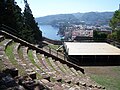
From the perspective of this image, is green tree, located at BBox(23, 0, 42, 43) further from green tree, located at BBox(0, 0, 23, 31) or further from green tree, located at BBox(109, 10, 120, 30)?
green tree, located at BBox(109, 10, 120, 30)

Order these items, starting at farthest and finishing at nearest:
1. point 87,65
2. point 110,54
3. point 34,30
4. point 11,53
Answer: point 34,30 < point 110,54 < point 87,65 < point 11,53

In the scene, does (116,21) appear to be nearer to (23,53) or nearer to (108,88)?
(108,88)

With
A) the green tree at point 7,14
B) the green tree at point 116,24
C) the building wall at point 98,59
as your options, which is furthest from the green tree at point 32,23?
the building wall at point 98,59

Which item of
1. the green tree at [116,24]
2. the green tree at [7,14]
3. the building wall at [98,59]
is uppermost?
the green tree at [7,14]

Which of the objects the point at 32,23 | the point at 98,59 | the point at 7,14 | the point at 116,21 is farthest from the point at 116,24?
the point at 7,14

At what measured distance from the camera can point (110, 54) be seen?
2497 cm

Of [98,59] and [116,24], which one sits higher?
[116,24]

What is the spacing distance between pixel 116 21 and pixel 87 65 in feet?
58.4

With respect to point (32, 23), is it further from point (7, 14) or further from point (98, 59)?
point (98, 59)

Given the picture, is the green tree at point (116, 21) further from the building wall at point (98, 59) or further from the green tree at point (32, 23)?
the building wall at point (98, 59)

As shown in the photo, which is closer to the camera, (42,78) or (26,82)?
(26,82)

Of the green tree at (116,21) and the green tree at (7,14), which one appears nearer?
the green tree at (7,14)

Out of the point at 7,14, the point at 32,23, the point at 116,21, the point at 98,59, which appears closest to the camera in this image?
the point at 98,59

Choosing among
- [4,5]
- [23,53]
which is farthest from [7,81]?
[4,5]
